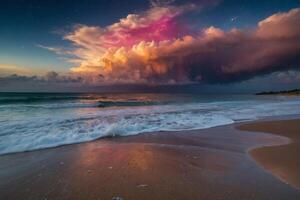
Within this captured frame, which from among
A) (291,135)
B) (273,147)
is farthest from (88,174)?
(291,135)

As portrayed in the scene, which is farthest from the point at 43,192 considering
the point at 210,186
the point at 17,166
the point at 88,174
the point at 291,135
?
the point at 291,135

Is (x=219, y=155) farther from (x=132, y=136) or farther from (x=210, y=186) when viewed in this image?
(x=132, y=136)

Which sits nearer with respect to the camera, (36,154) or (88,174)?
(88,174)

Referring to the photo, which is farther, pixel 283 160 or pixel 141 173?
pixel 283 160

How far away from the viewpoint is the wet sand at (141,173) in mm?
2916

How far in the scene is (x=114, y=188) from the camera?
3.08m

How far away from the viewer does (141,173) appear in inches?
144

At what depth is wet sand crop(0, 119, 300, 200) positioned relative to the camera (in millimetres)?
2916

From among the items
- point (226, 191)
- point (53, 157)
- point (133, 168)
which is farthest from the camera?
point (53, 157)

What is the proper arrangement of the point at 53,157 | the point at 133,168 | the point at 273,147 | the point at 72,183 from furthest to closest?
the point at 273,147, the point at 53,157, the point at 133,168, the point at 72,183

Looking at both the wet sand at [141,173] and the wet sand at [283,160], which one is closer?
the wet sand at [141,173]

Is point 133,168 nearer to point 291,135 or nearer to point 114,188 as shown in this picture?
point 114,188

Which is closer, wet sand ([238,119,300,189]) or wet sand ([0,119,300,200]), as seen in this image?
wet sand ([0,119,300,200])

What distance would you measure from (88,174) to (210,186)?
2282mm
